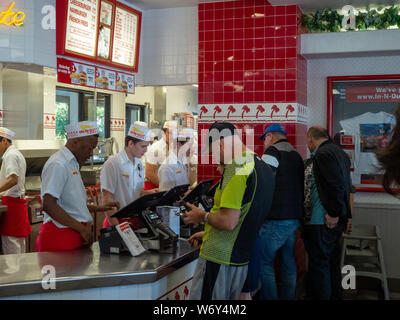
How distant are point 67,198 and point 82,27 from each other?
219cm

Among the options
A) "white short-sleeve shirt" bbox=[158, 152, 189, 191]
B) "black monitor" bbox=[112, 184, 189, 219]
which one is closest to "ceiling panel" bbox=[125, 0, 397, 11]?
"white short-sleeve shirt" bbox=[158, 152, 189, 191]

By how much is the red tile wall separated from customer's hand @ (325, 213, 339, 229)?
1.33 meters

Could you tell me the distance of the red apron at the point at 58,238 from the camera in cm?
317

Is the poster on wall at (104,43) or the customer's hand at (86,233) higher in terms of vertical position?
the poster on wall at (104,43)

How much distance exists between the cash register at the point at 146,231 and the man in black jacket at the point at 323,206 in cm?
152

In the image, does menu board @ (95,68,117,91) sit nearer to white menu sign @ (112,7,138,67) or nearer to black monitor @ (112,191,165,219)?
white menu sign @ (112,7,138,67)

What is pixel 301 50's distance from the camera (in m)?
5.32

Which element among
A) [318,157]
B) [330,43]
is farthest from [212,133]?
[330,43]

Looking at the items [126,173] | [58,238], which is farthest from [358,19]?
[58,238]

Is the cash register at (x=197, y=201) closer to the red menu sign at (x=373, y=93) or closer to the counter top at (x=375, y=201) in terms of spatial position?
the counter top at (x=375, y=201)

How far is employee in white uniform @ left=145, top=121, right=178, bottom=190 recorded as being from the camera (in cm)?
583

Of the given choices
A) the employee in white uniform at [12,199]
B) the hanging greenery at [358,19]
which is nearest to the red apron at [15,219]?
the employee in white uniform at [12,199]

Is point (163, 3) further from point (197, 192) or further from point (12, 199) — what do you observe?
point (12, 199)

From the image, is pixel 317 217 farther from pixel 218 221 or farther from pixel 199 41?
pixel 199 41
